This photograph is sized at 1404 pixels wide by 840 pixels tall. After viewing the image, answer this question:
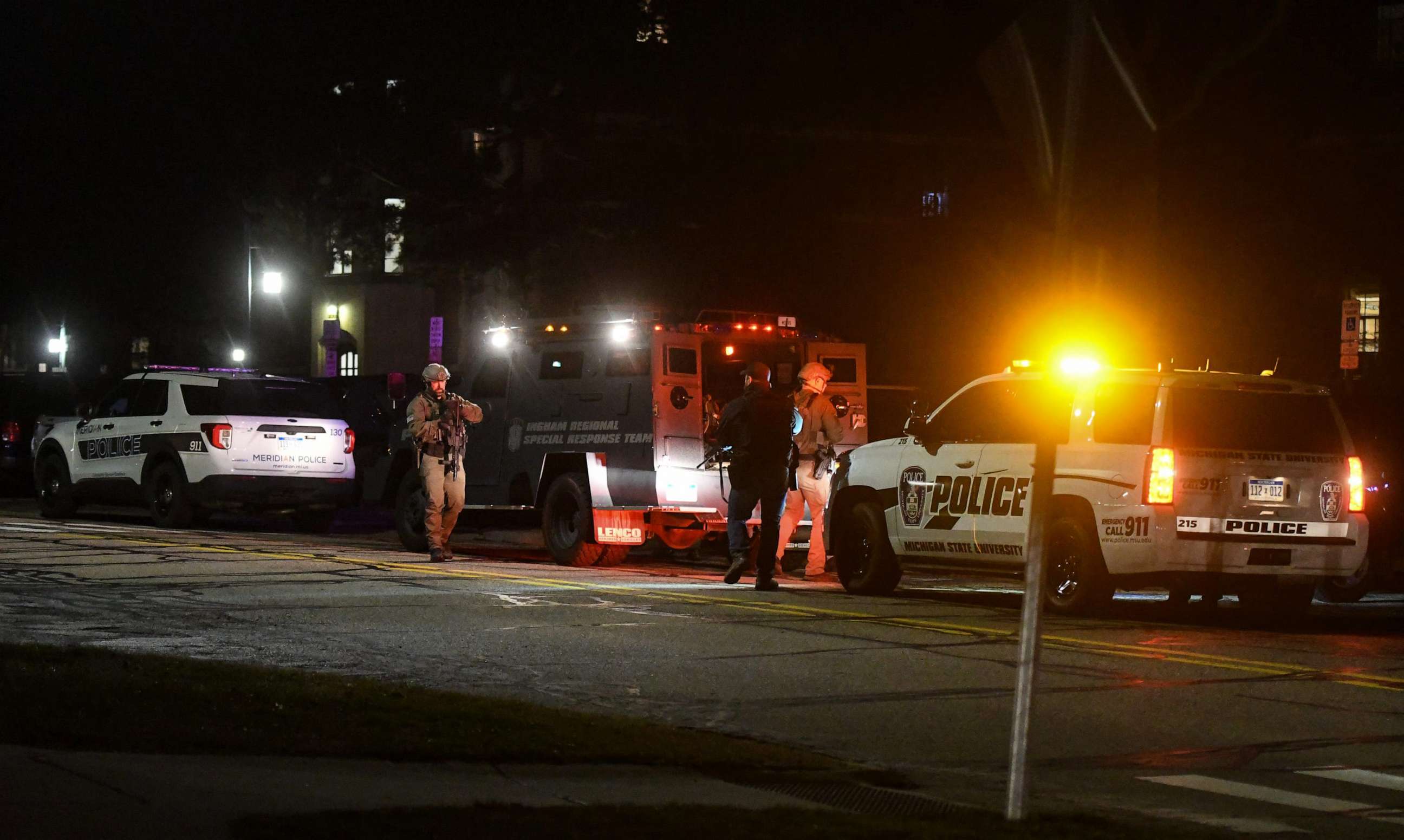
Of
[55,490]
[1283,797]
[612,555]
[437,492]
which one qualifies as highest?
[437,492]

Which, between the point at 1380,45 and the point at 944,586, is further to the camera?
the point at 1380,45

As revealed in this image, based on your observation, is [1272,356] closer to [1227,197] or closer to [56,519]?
[1227,197]

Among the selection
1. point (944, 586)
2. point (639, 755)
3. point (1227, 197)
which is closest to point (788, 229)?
point (1227, 197)

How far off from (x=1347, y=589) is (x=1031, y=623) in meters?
11.0

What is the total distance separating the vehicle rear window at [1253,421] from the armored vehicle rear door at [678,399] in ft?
17.6

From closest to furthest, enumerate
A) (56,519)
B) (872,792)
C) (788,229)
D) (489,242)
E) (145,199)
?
(872,792)
(56,519)
(489,242)
(788,229)
(145,199)

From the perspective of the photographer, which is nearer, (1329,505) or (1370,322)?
(1329,505)

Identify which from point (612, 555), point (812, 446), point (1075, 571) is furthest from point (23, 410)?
point (1075, 571)

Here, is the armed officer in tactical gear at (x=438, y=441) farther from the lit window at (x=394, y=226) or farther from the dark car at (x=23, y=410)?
the lit window at (x=394, y=226)

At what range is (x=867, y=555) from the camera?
15.3 metres

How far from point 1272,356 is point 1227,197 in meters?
3.34

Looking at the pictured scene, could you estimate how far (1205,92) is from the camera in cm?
569

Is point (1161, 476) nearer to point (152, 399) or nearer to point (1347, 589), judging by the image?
point (1347, 589)

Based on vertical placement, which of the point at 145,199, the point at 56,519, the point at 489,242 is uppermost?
the point at 145,199
